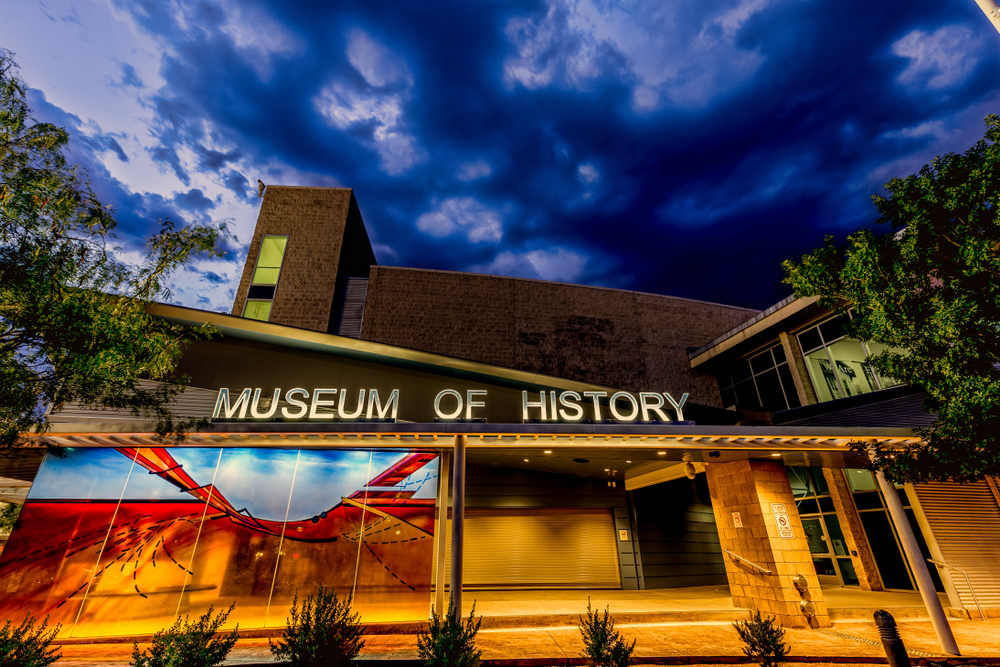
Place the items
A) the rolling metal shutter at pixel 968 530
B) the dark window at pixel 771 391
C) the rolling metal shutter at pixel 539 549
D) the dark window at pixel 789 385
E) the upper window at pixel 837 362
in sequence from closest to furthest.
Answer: the rolling metal shutter at pixel 968 530
the upper window at pixel 837 362
the rolling metal shutter at pixel 539 549
the dark window at pixel 789 385
the dark window at pixel 771 391

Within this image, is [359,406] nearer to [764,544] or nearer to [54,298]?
[54,298]

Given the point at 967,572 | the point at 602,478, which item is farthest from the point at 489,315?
the point at 967,572

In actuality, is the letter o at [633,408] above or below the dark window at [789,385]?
below

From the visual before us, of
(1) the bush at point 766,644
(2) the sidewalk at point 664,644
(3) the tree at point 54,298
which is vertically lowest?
(2) the sidewalk at point 664,644

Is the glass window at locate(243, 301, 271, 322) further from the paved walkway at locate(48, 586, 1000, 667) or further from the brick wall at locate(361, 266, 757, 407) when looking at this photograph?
the paved walkway at locate(48, 586, 1000, 667)

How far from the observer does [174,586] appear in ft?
25.1

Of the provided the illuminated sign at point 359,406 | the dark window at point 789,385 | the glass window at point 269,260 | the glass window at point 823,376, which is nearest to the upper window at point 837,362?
the glass window at point 823,376

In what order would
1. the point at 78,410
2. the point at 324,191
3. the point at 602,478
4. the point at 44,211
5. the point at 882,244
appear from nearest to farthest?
1. the point at 44,211
2. the point at 882,244
3. the point at 78,410
4. the point at 602,478
5. the point at 324,191

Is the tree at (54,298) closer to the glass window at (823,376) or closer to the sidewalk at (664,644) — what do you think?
the sidewalk at (664,644)

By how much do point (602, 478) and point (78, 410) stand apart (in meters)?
15.2

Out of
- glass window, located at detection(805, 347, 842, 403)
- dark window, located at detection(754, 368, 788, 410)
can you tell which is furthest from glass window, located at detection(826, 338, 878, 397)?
dark window, located at detection(754, 368, 788, 410)

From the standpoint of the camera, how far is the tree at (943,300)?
7277mm

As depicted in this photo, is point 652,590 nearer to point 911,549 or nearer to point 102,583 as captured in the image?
point 911,549

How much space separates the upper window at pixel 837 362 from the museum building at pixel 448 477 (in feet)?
0.26
